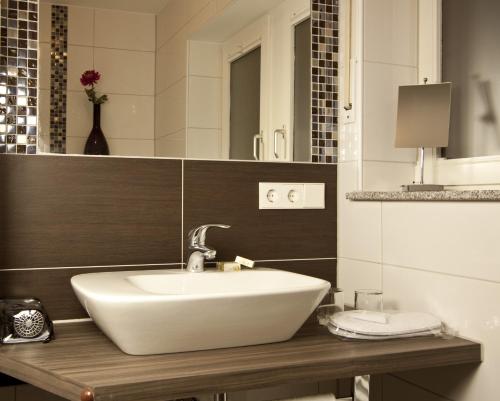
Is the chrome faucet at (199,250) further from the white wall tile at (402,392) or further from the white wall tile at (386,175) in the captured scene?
the white wall tile at (402,392)

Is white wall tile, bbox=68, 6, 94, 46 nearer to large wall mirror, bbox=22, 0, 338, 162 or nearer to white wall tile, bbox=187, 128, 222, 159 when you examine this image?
large wall mirror, bbox=22, 0, 338, 162

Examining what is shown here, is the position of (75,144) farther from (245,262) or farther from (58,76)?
(245,262)

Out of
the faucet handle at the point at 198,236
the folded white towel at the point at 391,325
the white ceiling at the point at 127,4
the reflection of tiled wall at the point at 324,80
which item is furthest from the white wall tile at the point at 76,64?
the folded white towel at the point at 391,325

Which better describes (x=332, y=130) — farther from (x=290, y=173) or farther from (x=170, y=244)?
(x=170, y=244)

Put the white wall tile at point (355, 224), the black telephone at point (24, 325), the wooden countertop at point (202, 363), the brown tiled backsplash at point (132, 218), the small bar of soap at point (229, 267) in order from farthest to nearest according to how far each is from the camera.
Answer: the white wall tile at point (355, 224) < the small bar of soap at point (229, 267) < the brown tiled backsplash at point (132, 218) < the black telephone at point (24, 325) < the wooden countertop at point (202, 363)

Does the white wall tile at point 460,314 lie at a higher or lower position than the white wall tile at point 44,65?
lower

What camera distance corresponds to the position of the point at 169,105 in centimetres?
172

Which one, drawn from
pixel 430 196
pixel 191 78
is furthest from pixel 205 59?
pixel 430 196

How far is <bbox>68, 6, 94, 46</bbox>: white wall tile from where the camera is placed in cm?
164

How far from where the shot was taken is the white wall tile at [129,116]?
1676mm

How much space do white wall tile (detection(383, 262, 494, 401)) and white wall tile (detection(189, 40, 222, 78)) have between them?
0.80 metres

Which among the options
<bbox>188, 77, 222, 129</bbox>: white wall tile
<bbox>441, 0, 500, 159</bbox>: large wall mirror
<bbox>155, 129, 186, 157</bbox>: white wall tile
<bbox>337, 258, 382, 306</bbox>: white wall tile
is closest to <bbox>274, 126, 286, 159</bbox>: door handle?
<bbox>188, 77, 222, 129</bbox>: white wall tile

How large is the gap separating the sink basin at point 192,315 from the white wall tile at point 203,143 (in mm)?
492

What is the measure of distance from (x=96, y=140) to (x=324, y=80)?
0.78m
